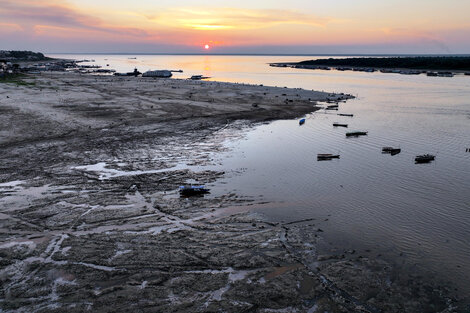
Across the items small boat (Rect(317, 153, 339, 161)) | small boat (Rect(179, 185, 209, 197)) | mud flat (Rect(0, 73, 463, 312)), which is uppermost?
small boat (Rect(317, 153, 339, 161))

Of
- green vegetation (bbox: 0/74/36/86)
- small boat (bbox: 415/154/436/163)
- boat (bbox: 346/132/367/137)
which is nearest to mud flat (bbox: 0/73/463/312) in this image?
small boat (bbox: 415/154/436/163)

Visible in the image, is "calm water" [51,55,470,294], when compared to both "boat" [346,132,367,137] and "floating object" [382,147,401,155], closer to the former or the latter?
"floating object" [382,147,401,155]

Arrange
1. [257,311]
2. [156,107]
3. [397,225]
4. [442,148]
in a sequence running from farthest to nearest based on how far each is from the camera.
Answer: [156,107], [442,148], [397,225], [257,311]

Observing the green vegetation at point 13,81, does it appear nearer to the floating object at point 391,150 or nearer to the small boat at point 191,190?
the small boat at point 191,190

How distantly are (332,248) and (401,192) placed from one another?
11.0m

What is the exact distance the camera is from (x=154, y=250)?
16906 mm

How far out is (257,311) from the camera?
12984 millimetres

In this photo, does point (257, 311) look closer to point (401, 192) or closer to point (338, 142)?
point (401, 192)

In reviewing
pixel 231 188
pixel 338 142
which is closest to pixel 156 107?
pixel 338 142

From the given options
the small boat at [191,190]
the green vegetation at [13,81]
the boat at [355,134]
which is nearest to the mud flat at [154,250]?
the small boat at [191,190]

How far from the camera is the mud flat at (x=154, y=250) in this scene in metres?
13.6

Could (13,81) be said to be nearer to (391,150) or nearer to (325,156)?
(325,156)

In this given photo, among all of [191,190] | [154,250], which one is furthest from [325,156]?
[154,250]

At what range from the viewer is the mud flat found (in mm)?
13602
